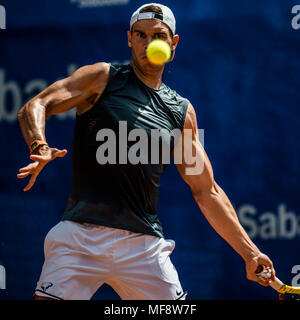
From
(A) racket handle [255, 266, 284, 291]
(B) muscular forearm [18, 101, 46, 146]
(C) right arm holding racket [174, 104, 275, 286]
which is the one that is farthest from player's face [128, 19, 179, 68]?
(A) racket handle [255, 266, 284, 291]

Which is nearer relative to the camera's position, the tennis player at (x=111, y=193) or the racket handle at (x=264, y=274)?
the tennis player at (x=111, y=193)

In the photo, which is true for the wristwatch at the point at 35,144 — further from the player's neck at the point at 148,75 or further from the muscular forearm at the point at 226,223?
the muscular forearm at the point at 226,223

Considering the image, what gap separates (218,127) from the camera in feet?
16.4

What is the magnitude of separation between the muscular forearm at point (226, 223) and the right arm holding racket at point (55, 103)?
3.07 ft

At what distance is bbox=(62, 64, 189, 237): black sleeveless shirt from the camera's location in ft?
10.7

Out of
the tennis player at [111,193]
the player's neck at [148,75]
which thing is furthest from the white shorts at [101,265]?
the player's neck at [148,75]

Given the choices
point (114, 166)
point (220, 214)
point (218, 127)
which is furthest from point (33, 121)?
point (218, 127)

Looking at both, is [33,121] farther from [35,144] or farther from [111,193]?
[111,193]

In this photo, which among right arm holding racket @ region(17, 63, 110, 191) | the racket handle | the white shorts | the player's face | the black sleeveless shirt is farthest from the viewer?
the racket handle

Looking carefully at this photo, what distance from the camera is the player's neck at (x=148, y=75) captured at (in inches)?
139

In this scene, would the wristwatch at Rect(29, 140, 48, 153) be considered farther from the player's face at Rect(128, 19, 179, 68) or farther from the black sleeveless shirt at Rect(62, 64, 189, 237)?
the player's face at Rect(128, 19, 179, 68)

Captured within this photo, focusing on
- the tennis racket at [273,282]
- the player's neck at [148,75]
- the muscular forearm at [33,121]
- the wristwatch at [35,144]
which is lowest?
the tennis racket at [273,282]

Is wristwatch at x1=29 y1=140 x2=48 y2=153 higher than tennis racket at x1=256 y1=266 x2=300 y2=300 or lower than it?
higher

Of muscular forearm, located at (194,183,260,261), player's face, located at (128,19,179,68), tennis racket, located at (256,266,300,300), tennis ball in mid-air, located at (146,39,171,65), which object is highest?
player's face, located at (128,19,179,68)
